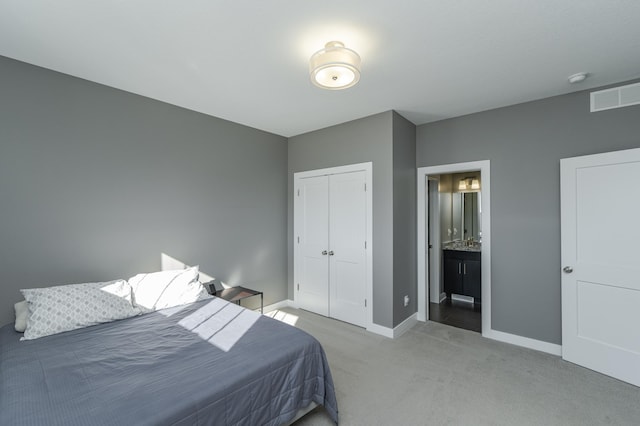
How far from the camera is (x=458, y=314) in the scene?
4.22 metres

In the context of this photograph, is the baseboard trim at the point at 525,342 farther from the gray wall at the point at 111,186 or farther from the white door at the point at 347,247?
the gray wall at the point at 111,186

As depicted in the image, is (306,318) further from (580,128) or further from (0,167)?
(580,128)

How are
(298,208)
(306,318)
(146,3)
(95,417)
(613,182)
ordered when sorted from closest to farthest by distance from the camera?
1. (95,417)
2. (146,3)
3. (613,182)
4. (306,318)
5. (298,208)

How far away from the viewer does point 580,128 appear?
9.44 feet

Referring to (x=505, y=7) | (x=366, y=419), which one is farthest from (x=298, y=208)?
(x=505, y=7)

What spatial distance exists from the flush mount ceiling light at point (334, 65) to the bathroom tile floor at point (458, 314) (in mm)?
3413

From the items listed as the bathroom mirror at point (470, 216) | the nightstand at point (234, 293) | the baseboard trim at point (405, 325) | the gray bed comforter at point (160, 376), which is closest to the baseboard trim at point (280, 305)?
the nightstand at point (234, 293)

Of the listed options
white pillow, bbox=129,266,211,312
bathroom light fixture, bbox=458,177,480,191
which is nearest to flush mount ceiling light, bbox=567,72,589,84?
bathroom light fixture, bbox=458,177,480,191

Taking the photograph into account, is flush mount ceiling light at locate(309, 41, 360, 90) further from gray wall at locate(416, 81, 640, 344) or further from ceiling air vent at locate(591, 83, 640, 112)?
ceiling air vent at locate(591, 83, 640, 112)

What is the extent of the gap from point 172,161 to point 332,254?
7.66 feet

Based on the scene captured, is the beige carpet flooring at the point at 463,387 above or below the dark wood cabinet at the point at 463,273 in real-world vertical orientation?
below

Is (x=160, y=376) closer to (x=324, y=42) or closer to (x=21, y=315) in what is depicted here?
(x=21, y=315)

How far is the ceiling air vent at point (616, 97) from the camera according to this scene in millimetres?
2605

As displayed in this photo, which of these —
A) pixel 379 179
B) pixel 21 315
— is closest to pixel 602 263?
pixel 379 179
